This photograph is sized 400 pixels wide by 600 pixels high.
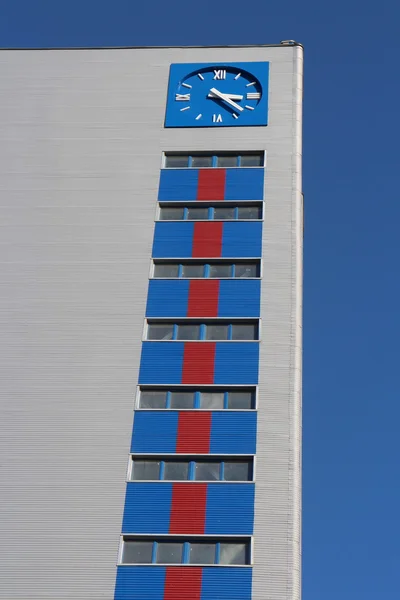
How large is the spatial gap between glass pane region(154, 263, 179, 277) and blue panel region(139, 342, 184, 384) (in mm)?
4966

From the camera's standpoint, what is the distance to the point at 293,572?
140 ft

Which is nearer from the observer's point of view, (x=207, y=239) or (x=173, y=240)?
(x=207, y=239)

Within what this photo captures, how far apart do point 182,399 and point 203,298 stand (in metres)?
6.31

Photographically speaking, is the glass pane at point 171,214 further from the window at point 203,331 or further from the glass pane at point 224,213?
the window at point 203,331

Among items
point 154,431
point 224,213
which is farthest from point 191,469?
point 224,213

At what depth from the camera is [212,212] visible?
56.0 metres

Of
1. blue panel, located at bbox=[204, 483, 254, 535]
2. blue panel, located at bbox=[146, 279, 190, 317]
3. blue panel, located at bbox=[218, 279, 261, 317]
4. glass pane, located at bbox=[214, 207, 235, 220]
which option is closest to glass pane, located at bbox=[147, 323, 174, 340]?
blue panel, located at bbox=[146, 279, 190, 317]

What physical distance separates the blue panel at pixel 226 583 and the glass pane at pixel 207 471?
455 centimetres

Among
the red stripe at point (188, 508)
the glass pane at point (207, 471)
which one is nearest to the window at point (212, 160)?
the glass pane at point (207, 471)

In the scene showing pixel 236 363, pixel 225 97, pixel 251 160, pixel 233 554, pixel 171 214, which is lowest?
pixel 233 554

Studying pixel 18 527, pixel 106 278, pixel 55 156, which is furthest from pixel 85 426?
pixel 55 156

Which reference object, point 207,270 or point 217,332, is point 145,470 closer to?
point 217,332

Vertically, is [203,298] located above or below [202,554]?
above

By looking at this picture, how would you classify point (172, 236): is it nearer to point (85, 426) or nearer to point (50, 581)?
point (85, 426)
